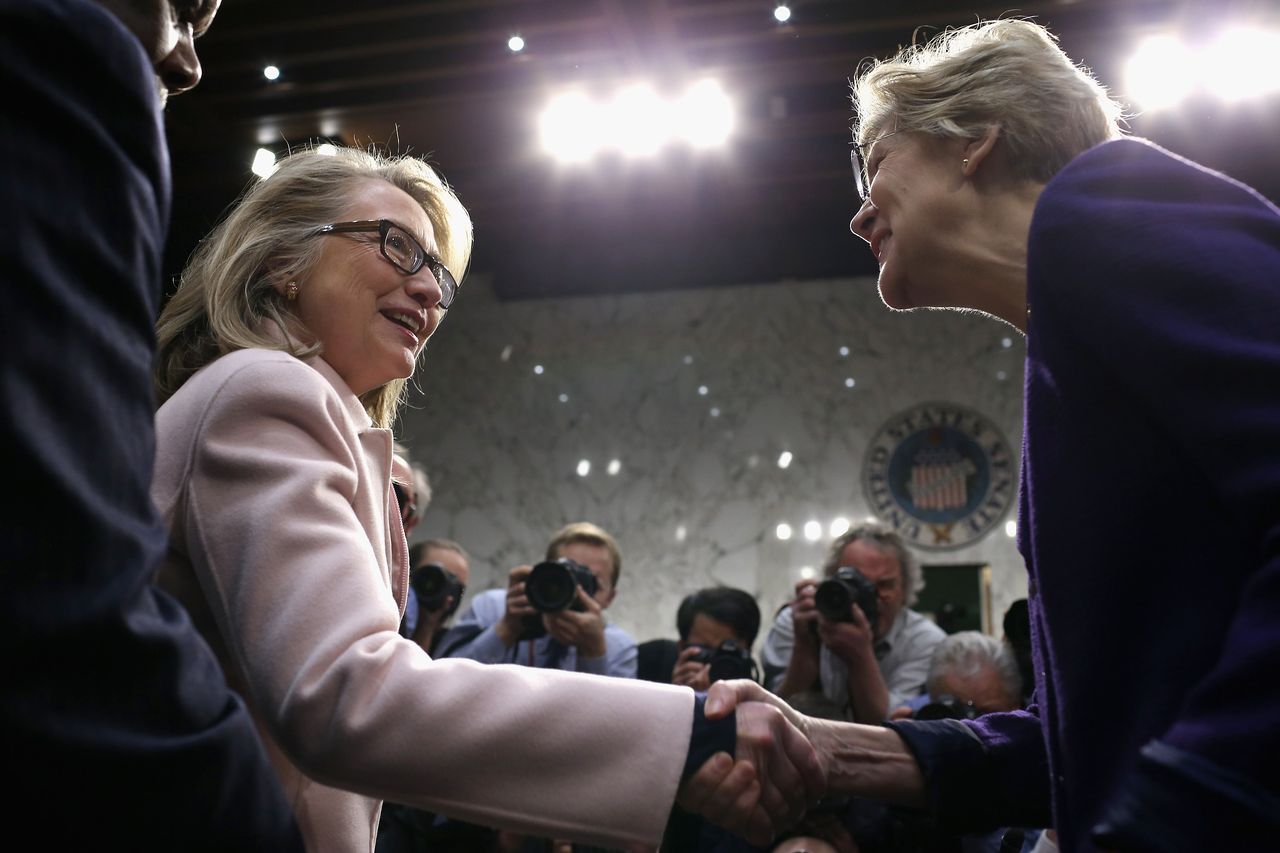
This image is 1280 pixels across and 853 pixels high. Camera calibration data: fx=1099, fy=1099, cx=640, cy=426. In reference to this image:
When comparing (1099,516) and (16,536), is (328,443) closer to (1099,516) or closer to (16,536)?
(16,536)

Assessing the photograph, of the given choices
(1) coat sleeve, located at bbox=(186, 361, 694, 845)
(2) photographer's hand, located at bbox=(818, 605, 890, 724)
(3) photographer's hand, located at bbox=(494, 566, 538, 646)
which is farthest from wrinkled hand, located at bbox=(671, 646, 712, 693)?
(1) coat sleeve, located at bbox=(186, 361, 694, 845)

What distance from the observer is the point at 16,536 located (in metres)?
0.63

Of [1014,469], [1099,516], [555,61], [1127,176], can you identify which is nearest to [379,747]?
[1099,516]

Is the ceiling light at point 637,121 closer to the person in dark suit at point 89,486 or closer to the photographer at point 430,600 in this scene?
the photographer at point 430,600

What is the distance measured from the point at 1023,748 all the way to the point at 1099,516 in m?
0.57

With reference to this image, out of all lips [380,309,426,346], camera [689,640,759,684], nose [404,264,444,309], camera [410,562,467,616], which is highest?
nose [404,264,444,309]

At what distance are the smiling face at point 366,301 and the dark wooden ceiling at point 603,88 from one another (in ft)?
7.70

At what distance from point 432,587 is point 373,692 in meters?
2.47

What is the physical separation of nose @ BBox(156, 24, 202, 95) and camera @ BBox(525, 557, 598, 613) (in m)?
2.32

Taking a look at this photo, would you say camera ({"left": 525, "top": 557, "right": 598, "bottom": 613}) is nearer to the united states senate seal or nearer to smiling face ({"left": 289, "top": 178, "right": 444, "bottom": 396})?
smiling face ({"left": 289, "top": 178, "right": 444, "bottom": 396})

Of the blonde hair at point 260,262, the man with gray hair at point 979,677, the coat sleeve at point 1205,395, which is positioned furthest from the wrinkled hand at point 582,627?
the coat sleeve at point 1205,395

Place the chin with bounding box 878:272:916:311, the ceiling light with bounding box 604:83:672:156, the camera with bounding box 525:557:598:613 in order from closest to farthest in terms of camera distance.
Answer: the chin with bounding box 878:272:916:311
the camera with bounding box 525:557:598:613
the ceiling light with bounding box 604:83:672:156

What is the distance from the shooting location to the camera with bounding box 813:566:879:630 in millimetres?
3104

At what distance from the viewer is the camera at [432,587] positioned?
3.34m
